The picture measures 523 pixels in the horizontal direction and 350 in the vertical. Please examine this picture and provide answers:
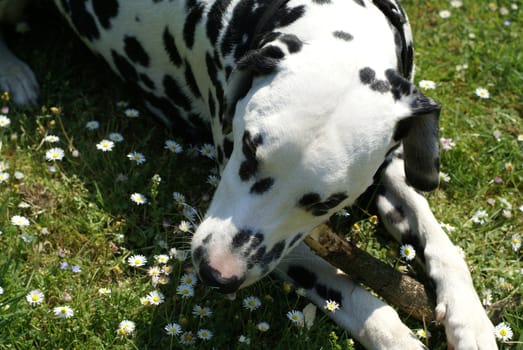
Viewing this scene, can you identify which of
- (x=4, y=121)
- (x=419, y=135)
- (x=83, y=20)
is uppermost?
(x=419, y=135)

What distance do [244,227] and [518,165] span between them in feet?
7.82

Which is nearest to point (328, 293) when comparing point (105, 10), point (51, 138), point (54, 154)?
point (54, 154)

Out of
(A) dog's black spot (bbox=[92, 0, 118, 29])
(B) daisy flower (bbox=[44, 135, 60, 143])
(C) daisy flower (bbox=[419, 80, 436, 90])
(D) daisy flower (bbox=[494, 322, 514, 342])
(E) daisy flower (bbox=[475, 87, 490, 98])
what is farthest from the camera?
(E) daisy flower (bbox=[475, 87, 490, 98])

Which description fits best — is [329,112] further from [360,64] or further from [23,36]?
[23,36]

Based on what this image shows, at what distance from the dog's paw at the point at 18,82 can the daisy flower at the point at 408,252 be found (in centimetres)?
249

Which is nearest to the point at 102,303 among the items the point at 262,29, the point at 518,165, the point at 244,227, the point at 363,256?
the point at 244,227

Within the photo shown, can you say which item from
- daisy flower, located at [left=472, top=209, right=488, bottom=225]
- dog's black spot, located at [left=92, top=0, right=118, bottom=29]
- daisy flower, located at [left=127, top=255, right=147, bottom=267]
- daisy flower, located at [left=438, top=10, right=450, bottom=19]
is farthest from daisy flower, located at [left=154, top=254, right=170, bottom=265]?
daisy flower, located at [left=438, top=10, right=450, bottom=19]

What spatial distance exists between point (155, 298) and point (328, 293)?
2.79 ft

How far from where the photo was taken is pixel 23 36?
17.0ft

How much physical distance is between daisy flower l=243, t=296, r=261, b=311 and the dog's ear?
960mm

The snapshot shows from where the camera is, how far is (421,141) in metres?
3.40

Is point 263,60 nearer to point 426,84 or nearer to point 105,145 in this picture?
point 105,145

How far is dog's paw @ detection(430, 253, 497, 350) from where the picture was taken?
136 inches

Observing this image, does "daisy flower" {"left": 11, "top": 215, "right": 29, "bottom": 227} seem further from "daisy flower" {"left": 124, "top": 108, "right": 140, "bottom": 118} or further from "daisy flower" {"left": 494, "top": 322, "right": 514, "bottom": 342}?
"daisy flower" {"left": 494, "top": 322, "right": 514, "bottom": 342}
